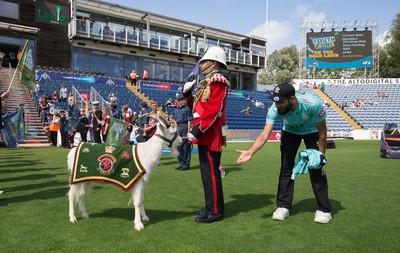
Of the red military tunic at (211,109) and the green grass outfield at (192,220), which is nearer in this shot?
the green grass outfield at (192,220)

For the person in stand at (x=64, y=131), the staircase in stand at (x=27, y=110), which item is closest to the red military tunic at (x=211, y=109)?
the person in stand at (x=64, y=131)

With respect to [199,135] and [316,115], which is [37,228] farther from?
[316,115]

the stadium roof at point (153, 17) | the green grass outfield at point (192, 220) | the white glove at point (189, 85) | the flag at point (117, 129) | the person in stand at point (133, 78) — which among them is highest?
the stadium roof at point (153, 17)

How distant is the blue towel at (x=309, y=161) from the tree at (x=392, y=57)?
58.8 metres

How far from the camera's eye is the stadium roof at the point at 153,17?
96.9 feet

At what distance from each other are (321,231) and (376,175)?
568 cm

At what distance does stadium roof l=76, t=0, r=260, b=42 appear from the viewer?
29.5 m

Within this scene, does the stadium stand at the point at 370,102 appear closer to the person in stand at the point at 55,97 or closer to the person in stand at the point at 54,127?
the person in stand at the point at 55,97

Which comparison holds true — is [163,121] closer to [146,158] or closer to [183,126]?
[146,158]

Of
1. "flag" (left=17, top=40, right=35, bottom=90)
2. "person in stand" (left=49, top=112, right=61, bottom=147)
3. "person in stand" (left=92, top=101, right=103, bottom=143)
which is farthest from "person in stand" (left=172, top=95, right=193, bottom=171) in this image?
"person in stand" (left=49, top=112, right=61, bottom=147)

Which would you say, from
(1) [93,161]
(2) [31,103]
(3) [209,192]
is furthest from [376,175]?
(2) [31,103]

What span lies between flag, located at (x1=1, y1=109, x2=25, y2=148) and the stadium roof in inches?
717

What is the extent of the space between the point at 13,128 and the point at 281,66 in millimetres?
74084

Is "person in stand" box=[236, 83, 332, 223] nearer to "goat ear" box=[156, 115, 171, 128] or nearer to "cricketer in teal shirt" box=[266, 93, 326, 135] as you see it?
"cricketer in teal shirt" box=[266, 93, 326, 135]
